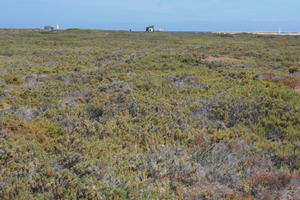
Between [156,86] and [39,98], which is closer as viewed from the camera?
[39,98]

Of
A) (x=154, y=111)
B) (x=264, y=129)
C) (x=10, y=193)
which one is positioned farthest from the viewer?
(x=154, y=111)

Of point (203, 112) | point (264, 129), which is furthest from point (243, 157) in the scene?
point (203, 112)

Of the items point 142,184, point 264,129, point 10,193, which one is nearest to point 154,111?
point 264,129

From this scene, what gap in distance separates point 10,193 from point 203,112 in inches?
235

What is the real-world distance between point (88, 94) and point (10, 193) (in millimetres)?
7089

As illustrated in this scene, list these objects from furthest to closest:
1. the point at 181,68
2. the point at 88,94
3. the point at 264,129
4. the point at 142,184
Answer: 1. the point at 181,68
2. the point at 88,94
3. the point at 264,129
4. the point at 142,184

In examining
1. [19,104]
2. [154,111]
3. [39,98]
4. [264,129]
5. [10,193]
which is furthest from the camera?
[39,98]

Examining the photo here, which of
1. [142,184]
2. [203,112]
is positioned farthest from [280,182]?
[203,112]

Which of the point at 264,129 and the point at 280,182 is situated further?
the point at 264,129

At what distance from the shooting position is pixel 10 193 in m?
4.43

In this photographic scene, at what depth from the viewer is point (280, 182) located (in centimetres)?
500

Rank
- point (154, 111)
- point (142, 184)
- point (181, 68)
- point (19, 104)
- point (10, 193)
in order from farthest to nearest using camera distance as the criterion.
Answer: point (181, 68), point (19, 104), point (154, 111), point (142, 184), point (10, 193)

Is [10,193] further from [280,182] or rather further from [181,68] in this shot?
[181,68]

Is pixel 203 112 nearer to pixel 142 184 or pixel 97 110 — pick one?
pixel 97 110
